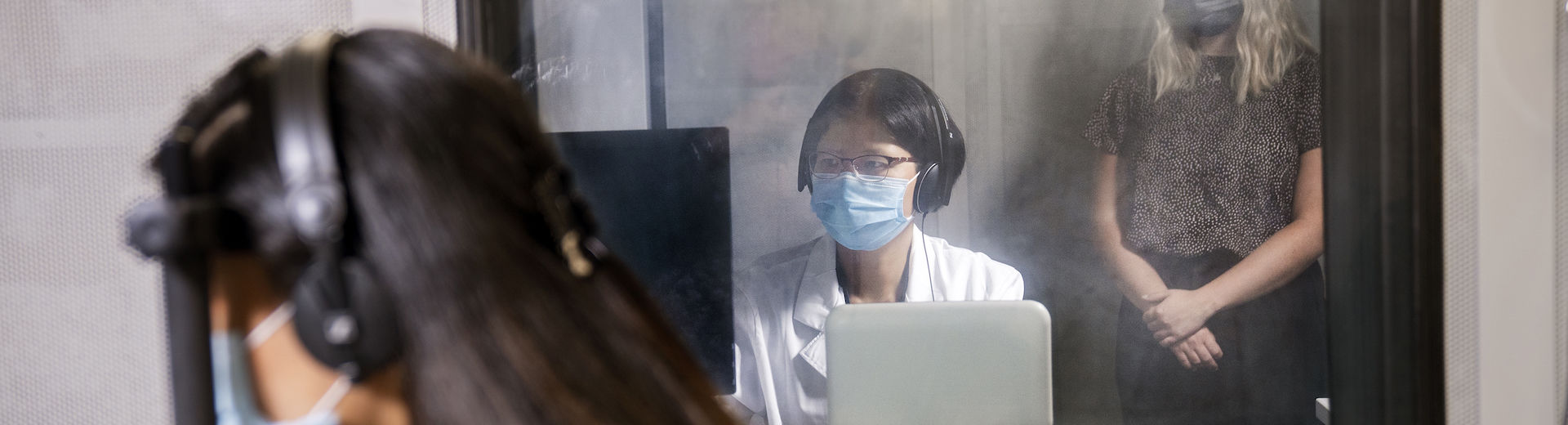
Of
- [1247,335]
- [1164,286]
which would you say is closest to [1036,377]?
[1164,286]

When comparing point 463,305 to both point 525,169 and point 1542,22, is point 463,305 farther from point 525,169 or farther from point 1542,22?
point 1542,22

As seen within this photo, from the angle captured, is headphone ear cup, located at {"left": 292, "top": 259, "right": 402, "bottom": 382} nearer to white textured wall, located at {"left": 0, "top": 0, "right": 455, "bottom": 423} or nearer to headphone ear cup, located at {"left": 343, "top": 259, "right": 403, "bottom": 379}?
headphone ear cup, located at {"left": 343, "top": 259, "right": 403, "bottom": 379}

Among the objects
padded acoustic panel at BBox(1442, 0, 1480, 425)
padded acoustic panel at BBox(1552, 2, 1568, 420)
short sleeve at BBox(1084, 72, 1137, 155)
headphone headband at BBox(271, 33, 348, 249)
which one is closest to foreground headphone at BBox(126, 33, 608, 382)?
headphone headband at BBox(271, 33, 348, 249)

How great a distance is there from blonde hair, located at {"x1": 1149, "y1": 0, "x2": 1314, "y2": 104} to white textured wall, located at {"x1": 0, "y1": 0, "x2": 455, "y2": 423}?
1.07m

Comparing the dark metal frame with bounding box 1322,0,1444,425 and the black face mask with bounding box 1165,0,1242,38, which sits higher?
the black face mask with bounding box 1165,0,1242,38

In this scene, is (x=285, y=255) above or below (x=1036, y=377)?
above

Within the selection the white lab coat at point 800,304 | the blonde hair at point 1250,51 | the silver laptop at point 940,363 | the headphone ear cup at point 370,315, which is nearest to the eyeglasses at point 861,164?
the white lab coat at point 800,304

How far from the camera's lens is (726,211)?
1.37 metres

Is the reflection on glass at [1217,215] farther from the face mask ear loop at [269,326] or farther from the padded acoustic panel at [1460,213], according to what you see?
the face mask ear loop at [269,326]

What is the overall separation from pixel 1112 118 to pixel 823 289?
528 mm

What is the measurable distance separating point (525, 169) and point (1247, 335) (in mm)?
1338

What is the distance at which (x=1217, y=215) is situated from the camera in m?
1.41

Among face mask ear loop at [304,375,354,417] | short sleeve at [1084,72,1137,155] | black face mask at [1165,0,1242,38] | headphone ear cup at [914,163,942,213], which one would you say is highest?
black face mask at [1165,0,1242,38]

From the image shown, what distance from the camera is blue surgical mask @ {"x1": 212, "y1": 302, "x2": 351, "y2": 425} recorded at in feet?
1.65
